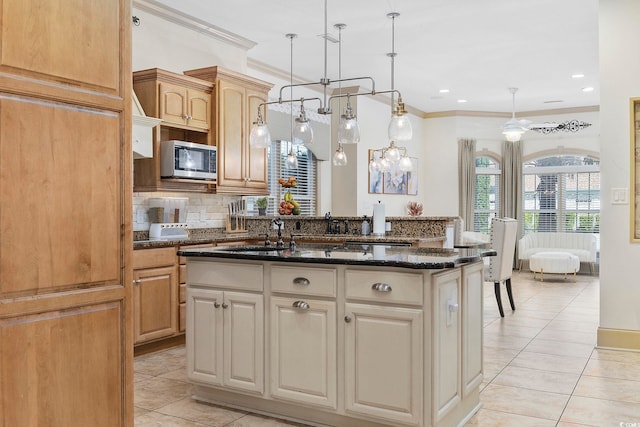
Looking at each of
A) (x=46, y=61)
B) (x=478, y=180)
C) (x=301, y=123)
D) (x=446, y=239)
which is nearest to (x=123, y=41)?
(x=46, y=61)

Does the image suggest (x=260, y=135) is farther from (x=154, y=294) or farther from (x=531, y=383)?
(x=531, y=383)

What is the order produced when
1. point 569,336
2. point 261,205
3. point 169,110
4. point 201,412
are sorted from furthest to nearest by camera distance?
point 261,205, point 169,110, point 569,336, point 201,412

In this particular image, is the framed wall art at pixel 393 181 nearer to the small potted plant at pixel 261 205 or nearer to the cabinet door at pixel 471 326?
the small potted plant at pixel 261 205

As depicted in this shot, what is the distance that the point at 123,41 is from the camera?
7.41 feet

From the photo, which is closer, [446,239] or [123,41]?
[123,41]

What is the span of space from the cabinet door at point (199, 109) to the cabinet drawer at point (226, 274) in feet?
7.91

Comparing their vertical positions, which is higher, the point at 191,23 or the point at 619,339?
the point at 191,23

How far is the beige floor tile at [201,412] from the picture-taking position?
310 cm

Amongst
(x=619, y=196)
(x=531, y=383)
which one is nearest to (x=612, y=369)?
(x=531, y=383)

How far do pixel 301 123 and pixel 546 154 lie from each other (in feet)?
25.8

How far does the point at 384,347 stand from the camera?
274 cm

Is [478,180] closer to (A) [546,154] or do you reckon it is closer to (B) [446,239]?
(A) [546,154]

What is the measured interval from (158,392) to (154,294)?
3.82 ft

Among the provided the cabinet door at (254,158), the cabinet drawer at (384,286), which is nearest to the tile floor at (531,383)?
the cabinet drawer at (384,286)
